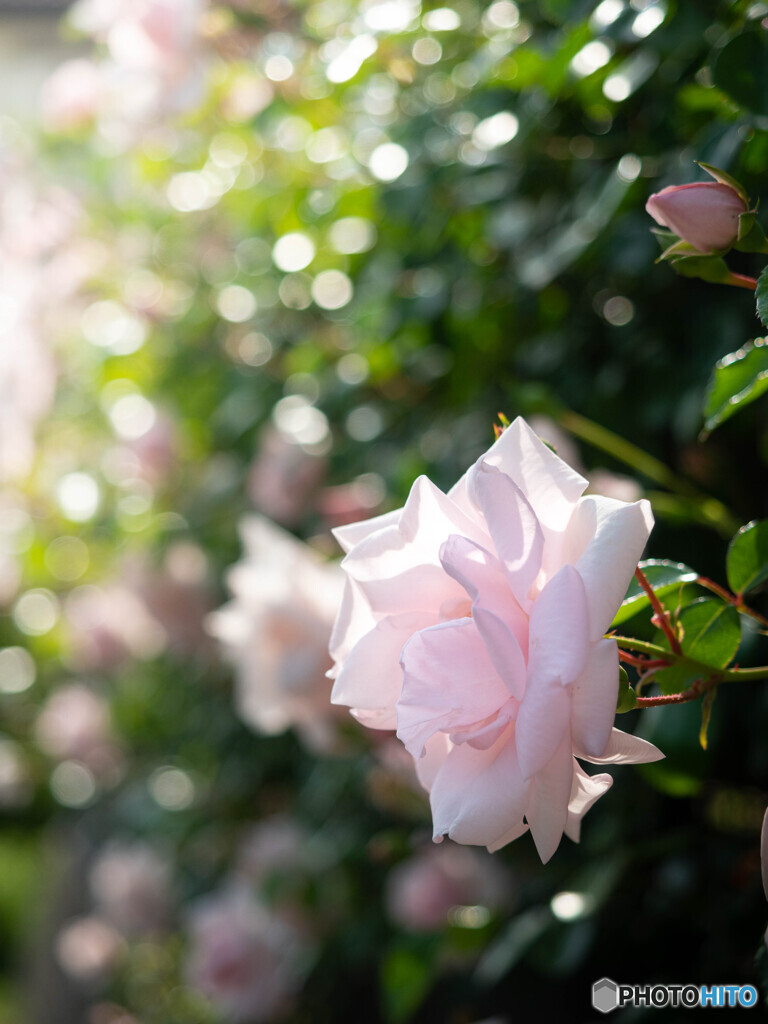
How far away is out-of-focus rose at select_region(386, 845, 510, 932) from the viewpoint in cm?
91

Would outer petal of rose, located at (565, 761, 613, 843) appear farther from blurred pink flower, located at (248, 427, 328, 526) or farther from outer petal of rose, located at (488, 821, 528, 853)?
blurred pink flower, located at (248, 427, 328, 526)

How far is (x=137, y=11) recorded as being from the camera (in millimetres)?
1024

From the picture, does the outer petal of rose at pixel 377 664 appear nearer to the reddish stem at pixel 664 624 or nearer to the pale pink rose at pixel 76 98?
the reddish stem at pixel 664 624

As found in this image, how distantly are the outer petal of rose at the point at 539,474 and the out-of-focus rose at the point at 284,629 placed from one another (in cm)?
46

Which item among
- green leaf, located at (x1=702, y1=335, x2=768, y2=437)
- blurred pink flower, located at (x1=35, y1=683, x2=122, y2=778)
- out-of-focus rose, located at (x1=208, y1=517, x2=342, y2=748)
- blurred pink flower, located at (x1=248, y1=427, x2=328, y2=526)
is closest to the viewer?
green leaf, located at (x1=702, y1=335, x2=768, y2=437)

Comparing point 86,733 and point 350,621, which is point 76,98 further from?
point 350,621

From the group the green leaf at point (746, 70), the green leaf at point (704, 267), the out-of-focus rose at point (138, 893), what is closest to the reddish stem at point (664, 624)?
the green leaf at point (704, 267)

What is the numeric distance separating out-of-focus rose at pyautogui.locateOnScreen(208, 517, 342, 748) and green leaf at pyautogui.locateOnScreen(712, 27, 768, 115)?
49 centimetres

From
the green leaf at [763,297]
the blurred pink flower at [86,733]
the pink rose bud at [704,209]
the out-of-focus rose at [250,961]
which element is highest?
the pink rose bud at [704,209]

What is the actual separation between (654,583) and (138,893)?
1.47 m

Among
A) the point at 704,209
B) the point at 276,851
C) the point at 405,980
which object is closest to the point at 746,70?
the point at 704,209

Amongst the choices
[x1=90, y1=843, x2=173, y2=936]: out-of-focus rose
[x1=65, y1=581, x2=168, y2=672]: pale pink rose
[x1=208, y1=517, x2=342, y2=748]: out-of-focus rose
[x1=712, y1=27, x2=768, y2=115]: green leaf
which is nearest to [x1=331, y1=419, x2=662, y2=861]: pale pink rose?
[x1=712, y1=27, x2=768, y2=115]: green leaf

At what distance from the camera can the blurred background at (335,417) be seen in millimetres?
700

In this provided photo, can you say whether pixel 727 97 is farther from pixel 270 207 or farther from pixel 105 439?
pixel 105 439
